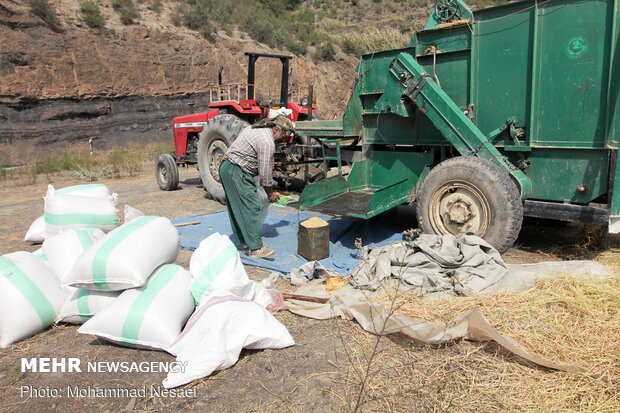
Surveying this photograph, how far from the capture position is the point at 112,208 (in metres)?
4.59

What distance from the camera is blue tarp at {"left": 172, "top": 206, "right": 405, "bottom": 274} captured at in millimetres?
4680

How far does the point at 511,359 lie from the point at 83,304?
2.96 m

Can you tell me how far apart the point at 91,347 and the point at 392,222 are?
13.6 ft

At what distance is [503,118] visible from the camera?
475cm

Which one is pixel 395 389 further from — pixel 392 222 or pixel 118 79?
pixel 118 79

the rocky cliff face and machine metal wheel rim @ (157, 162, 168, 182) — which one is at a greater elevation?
the rocky cliff face

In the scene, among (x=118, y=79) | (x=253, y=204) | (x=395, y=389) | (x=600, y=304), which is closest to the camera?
(x=395, y=389)

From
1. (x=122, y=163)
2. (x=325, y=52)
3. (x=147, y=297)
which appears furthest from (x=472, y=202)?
(x=325, y=52)

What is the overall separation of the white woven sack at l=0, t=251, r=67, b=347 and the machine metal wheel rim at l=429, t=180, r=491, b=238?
140 inches

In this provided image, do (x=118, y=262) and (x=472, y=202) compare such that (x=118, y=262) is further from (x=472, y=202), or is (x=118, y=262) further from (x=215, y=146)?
(x=215, y=146)

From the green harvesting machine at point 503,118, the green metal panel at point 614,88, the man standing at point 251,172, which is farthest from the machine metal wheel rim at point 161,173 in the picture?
the green metal panel at point 614,88

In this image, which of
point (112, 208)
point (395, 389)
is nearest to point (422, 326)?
point (395, 389)

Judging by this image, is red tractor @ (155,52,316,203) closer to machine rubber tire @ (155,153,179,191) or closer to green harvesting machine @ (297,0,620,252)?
machine rubber tire @ (155,153,179,191)

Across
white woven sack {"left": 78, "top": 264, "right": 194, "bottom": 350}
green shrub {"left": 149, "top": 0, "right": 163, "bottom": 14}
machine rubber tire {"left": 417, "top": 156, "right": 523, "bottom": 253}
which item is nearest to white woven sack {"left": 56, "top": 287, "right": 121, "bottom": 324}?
white woven sack {"left": 78, "top": 264, "right": 194, "bottom": 350}
